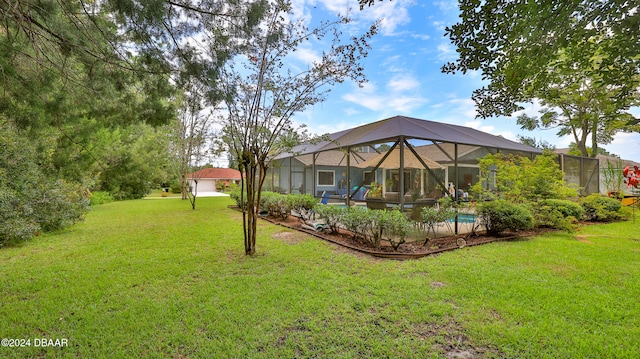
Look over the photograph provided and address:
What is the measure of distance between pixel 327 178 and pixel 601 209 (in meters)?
10.6

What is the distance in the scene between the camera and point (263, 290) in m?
3.62

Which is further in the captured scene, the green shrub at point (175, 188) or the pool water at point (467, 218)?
the green shrub at point (175, 188)

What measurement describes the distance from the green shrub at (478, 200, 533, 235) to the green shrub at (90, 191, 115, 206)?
19.9 meters

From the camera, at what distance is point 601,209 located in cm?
891

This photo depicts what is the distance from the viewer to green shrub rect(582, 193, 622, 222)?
8969mm

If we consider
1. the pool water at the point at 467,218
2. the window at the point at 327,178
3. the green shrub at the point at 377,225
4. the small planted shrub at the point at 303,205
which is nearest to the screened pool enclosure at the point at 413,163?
the pool water at the point at 467,218

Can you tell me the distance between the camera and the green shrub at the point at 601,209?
8969 mm

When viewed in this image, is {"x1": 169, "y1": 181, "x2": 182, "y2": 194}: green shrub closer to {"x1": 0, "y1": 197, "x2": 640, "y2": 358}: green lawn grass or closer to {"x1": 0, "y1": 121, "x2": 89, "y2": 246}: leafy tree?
{"x1": 0, "y1": 121, "x2": 89, "y2": 246}: leafy tree

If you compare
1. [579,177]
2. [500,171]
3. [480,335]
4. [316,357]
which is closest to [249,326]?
[316,357]

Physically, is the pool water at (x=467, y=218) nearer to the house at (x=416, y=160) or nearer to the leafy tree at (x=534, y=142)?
the house at (x=416, y=160)

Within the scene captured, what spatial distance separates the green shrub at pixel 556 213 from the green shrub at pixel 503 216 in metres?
0.69

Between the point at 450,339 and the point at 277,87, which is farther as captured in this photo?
the point at 277,87

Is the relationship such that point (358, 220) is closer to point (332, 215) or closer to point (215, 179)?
point (332, 215)

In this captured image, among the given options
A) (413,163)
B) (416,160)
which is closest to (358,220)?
(413,163)
